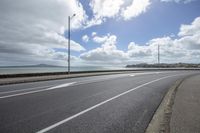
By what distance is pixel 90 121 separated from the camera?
5180mm

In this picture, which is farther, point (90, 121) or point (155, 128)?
point (90, 121)

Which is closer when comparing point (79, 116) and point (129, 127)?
point (129, 127)

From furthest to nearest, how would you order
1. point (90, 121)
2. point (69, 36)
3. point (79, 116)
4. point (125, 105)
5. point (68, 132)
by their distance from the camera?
1. point (69, 36)
2. point (125, 105)
3. point (79, 116)
4. point (90, 121)
5. point (68, 132)

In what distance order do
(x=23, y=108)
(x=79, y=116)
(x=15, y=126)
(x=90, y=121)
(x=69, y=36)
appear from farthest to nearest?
(x=69, y=36) → (x=23, y=108) → (x=79, y=116) → (x=90, y=121) → (x=15, y=126)

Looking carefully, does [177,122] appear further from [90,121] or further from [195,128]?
[90,121]

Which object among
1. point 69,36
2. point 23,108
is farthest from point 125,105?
point 69,36

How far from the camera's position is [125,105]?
7289 millimetres

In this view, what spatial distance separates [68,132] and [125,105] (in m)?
3.51

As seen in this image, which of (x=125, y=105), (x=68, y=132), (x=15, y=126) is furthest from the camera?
(x=125, y=105)

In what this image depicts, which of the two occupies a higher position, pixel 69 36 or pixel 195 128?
pixel 69 36

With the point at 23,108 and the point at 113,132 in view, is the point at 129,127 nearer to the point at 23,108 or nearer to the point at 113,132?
the point at 113,132

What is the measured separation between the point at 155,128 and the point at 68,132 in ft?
7.52

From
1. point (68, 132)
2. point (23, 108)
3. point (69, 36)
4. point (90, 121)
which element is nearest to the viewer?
point (68, 132)

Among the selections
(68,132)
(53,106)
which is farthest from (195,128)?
(53,106)
